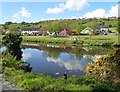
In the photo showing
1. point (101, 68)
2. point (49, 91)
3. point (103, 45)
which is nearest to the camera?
point (49, 91)

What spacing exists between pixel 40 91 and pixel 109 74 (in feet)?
19.7

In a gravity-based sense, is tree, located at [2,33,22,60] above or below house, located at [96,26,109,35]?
above

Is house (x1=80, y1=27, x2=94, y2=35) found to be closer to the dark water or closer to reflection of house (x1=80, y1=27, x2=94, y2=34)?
reflection of house (x1=80, y1=27, x2=94, y2=34)

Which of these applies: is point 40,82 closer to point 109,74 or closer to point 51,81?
point 51,81

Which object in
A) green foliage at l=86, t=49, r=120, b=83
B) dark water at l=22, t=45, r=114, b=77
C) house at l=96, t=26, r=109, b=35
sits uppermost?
green foliage at l=86, t=49, r=120, b=83

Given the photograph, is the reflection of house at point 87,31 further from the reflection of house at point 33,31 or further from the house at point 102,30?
the reflection of house at point 33,31

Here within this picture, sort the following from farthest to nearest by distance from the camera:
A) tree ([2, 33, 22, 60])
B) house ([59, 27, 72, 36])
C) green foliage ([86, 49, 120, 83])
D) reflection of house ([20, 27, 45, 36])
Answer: reflection of house ([20, 27, 45, 36])
house ([59, 27, 72, 36])
tree ([2, 33, 22, 60])
green foliage ([86, 49, 120, 83])

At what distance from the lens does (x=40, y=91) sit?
997cm

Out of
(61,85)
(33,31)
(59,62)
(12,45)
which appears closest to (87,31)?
(33,31)

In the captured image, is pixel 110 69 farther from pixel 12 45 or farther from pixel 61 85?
pixel 12 45

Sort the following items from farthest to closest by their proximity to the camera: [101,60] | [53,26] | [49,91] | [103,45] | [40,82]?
[53,26] → [103,45] → [101,60] → [40,82] → [49,91]

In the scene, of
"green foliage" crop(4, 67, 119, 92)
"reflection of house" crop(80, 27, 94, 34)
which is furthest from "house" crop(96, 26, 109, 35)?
"green foliage" crop(4, 67, 119, 92)

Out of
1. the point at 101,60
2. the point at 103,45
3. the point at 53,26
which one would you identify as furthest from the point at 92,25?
the point at 101,60

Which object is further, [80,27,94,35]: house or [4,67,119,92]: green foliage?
[80,27,94,35]: house
